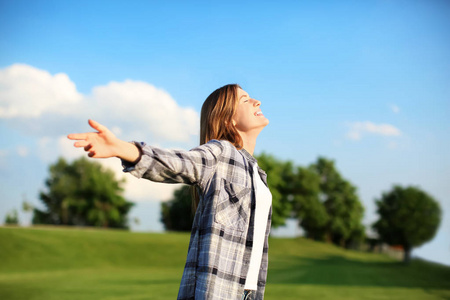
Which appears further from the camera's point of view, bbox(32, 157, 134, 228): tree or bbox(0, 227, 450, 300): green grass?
bbox(32, 157, 134, 228): tree

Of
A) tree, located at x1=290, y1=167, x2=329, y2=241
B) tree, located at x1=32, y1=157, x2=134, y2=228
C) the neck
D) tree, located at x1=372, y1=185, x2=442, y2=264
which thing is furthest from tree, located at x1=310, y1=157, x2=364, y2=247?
the neck

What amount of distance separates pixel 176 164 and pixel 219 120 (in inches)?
32.9

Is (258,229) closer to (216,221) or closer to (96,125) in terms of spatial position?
(216,221)

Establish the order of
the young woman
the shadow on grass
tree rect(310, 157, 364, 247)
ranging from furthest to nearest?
tree rect(310, 157, 364, 247) < the shadow on grass < the young woman

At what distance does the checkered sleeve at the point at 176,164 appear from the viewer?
6.82 ft

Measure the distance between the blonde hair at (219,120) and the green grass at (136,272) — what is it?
9.15 m

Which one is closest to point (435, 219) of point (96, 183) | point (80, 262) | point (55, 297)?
point (80, 262)

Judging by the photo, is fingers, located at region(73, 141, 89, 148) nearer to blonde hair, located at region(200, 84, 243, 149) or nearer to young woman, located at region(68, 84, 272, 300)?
young woman, located at region(68, 84, 272, 300)

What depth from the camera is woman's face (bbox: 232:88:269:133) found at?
301cm

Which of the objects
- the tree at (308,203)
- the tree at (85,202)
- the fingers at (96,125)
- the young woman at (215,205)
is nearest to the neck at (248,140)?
the young woman at (215,205)

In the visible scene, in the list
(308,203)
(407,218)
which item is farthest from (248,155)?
(308,203)

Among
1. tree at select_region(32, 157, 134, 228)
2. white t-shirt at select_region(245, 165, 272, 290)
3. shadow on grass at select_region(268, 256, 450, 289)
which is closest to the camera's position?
white t-shirt at select_region(245, 165, 272, 290)

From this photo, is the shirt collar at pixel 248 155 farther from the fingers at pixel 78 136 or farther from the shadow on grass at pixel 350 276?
the shadow on grass at pixel 350 276

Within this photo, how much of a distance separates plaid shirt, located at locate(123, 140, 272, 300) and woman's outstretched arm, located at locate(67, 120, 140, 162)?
7.3 inches
